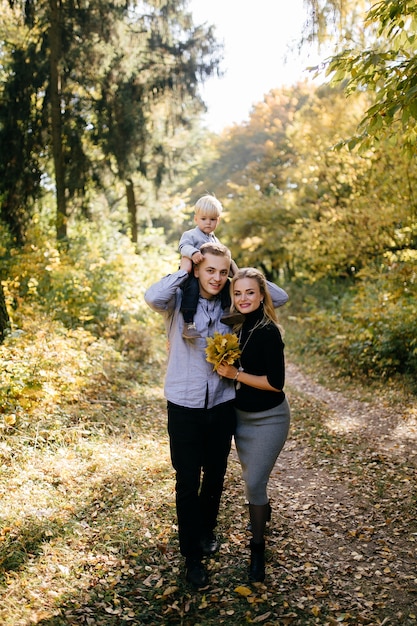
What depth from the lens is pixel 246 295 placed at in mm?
3367

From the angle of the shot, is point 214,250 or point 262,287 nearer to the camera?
point 214,250

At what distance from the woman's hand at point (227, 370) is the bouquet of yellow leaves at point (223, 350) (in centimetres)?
4

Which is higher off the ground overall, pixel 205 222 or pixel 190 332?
pixel 205 222

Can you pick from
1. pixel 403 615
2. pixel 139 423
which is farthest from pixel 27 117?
pixel 403 615

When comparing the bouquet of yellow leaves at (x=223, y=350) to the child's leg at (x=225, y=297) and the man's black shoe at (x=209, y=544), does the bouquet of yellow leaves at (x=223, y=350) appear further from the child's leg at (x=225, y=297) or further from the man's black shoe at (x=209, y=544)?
the man's black shoe at (x=209, y=544)

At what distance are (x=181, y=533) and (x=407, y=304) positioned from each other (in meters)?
6.84

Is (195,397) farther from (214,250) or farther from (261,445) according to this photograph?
(214,250)

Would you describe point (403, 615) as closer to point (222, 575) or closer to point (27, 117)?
point (222, 575)

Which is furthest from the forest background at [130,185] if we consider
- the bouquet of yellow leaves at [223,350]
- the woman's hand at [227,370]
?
the woman's hand at [227,370]

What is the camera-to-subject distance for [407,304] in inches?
353

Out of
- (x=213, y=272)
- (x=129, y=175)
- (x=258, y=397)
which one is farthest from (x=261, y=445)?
(x=129, y=175)

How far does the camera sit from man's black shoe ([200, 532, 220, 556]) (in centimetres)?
372

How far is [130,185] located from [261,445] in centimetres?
1326

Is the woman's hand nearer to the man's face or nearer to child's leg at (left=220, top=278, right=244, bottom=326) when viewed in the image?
child's leg at (left=220, top=278, right=244, bottom=326)
